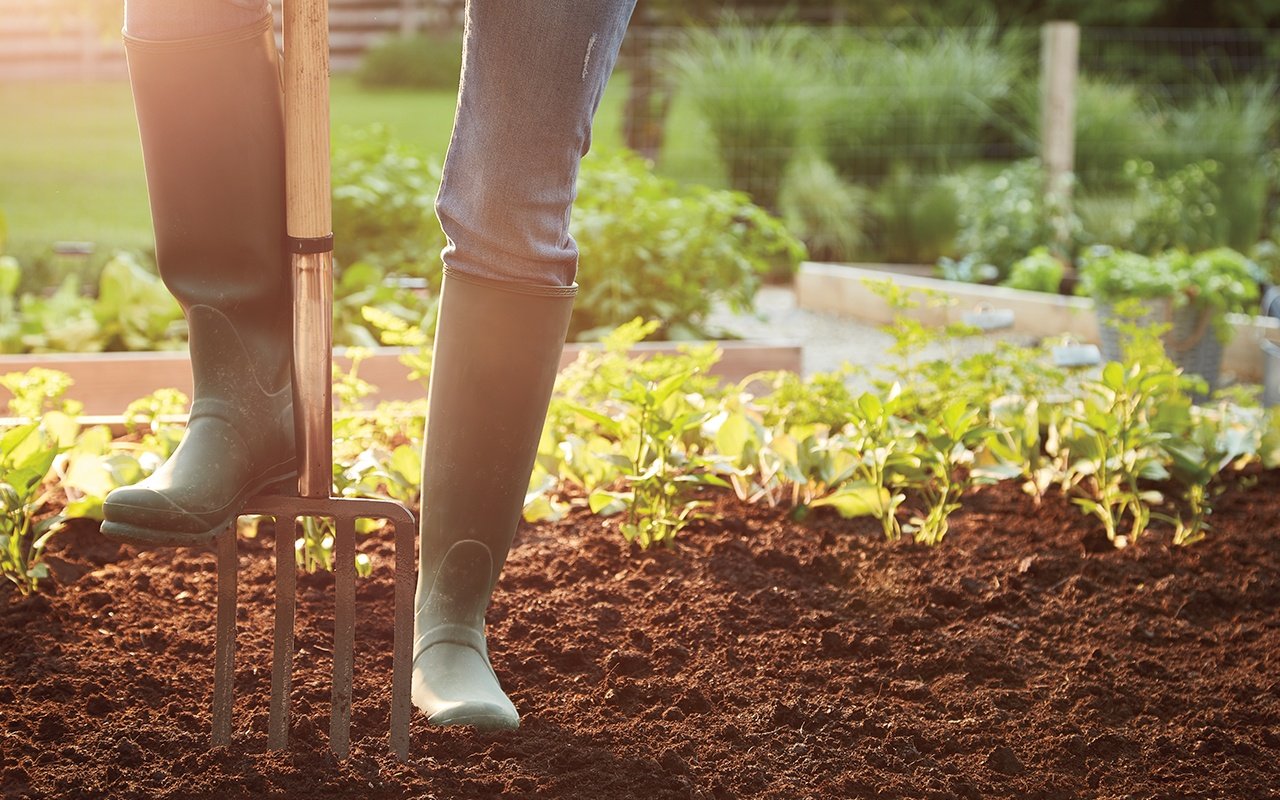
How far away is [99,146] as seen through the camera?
10852 mm

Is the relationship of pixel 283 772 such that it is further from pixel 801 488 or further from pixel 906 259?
pixel 906 259

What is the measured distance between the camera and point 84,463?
198 centimetres

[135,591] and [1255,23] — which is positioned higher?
[1255,23]

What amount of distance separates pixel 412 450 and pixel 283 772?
2.95 ft

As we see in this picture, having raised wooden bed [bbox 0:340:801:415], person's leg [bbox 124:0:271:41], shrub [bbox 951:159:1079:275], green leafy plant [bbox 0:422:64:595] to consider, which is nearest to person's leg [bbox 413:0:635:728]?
person's leg [bbox 124:0:271:41]

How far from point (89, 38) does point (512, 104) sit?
13.2 metres

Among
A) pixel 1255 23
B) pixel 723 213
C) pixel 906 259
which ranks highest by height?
pixel 1255 23

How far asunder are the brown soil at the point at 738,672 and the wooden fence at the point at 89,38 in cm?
1073

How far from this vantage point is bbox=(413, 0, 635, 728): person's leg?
131 cm

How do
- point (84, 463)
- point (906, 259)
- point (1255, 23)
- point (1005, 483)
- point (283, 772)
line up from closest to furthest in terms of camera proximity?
point (283, 772), point (84, 463), point (1005, 483), point (906, 259), point (1255, 23)

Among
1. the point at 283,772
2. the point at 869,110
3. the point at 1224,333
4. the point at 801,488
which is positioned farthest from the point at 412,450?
the point at 869,110

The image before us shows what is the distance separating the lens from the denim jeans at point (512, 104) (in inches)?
51.2

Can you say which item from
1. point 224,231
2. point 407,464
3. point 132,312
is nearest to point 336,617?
point 224,231

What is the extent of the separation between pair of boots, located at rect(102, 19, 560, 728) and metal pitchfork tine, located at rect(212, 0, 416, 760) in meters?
0.05
